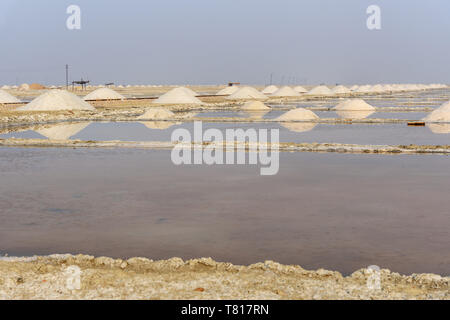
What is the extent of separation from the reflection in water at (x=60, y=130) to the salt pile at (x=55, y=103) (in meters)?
7.69

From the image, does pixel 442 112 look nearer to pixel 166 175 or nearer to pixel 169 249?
pixel 166 175

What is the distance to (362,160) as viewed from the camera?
11445 mm

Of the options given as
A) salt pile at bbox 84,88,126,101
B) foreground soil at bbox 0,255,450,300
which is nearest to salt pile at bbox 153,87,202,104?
salt pile at bbox 84,88,126,101

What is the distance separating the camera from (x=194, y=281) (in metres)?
4.16

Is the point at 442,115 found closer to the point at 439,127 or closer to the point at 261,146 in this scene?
the point at 439,127

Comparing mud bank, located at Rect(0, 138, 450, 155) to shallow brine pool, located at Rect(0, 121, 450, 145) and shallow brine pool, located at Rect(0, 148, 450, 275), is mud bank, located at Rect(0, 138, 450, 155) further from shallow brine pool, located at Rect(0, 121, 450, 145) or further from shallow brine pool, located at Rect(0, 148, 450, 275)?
shallow brine pool, located at Rect(0, 148, 450, 275)

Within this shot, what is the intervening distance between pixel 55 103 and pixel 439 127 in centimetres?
1939

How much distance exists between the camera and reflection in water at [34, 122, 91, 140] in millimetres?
16781

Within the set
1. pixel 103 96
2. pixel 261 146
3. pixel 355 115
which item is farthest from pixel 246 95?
pixel 261 146

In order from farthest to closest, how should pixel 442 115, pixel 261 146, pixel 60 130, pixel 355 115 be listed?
pixel 355 115, pixel 442 115, pixel 60 130, pixel 261 146

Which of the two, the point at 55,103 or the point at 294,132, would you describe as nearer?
the point at 294,132

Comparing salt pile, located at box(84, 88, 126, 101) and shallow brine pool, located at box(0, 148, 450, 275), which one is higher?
salt pile, located at box(84, 88, 126, 101)

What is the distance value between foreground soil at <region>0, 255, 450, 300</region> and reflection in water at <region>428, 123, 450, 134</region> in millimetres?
15220

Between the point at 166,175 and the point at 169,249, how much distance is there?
4.38 metres
